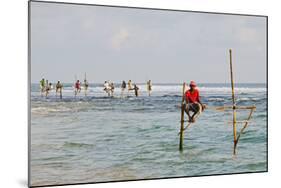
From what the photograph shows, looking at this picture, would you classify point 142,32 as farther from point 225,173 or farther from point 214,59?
point 225,173

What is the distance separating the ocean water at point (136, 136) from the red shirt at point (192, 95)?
5cm

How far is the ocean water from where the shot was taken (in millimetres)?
4137

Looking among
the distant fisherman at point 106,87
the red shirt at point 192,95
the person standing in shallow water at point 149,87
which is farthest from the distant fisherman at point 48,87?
the red shirt at point 192,95

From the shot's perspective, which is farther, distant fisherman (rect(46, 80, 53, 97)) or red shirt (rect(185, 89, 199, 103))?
red shirt (rect(185, 89, 199, 103))

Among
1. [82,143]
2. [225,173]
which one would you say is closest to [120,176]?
[82,143]

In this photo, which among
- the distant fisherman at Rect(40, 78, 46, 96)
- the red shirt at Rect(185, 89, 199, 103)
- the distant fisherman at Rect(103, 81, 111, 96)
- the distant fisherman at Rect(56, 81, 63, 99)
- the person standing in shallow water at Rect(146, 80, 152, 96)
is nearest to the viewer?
the distant fisherman at Rect(40, 78, 46, 96)

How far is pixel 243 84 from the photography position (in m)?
4.69

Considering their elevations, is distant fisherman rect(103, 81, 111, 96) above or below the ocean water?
above

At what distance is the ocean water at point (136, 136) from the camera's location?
13.6 ft

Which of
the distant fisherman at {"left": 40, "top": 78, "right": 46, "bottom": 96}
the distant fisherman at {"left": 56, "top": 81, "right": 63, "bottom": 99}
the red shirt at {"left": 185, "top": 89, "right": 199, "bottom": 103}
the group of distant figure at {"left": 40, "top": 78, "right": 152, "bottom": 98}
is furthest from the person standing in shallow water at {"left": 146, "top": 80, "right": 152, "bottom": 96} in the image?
the distant fisherman at {"left": 40, "top": 78, "right": 46, "bottom": 96}

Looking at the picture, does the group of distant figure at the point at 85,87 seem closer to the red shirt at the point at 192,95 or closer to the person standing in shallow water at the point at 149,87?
the person standing in shallow water at the point at 149,87

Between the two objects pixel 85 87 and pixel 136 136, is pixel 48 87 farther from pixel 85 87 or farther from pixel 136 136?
pixel 136 136

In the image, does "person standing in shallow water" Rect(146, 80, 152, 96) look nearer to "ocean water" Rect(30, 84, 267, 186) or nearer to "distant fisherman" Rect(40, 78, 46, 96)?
"ocean water" Rect(30, 84, 267, 186)

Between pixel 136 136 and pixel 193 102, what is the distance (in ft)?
1.95
